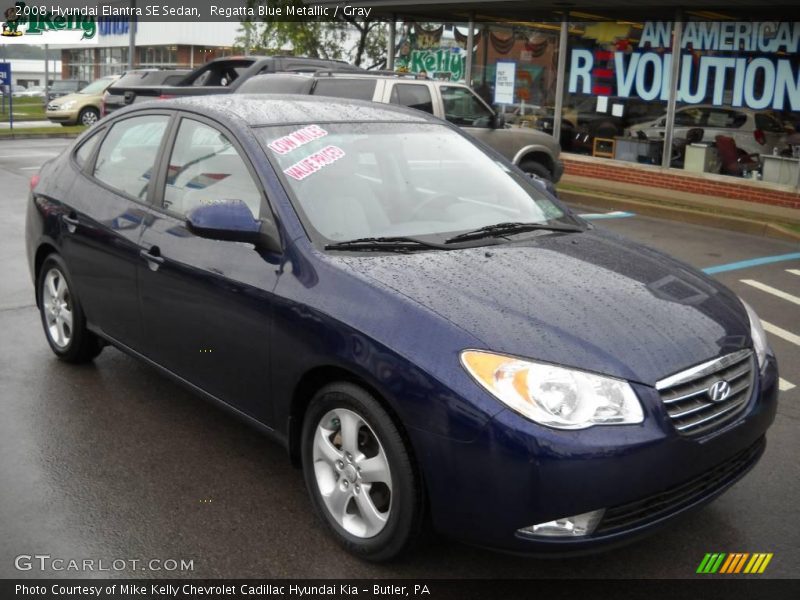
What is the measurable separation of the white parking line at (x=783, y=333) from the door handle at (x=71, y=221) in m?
4.81

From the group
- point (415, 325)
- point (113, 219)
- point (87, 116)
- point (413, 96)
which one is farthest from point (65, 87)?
point (415, 325)

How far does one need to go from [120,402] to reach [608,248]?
108 inches

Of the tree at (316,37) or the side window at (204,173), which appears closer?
the side window at (204,173)

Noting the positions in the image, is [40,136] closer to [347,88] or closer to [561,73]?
[561,73]

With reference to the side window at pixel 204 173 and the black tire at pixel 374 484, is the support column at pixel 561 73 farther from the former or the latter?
the black tire at pixel 374 484

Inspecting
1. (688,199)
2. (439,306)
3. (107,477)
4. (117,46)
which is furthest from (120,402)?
(117,46)

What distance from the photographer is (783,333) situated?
6672mm

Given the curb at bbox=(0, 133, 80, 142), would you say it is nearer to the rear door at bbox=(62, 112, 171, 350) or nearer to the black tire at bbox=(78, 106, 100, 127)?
the black tire at bbox=(78, 106, 100, 127)

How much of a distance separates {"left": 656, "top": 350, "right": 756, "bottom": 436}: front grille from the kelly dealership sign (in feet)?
35.9

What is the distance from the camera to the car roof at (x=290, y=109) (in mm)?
4320

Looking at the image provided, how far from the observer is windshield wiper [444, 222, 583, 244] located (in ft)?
13.0

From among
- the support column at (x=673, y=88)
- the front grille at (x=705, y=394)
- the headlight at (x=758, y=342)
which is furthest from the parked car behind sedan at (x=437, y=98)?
the front grille at (x=705, y=394)

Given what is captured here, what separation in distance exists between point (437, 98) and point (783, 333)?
670cm

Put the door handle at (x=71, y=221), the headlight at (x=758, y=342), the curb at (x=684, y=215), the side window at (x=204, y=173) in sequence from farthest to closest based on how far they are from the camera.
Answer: the curb at (x=684, y=215) < the door handle at (x=71, y=221) < the side window at (x=204, y=173) < the headlight at (x=758, y=342)
